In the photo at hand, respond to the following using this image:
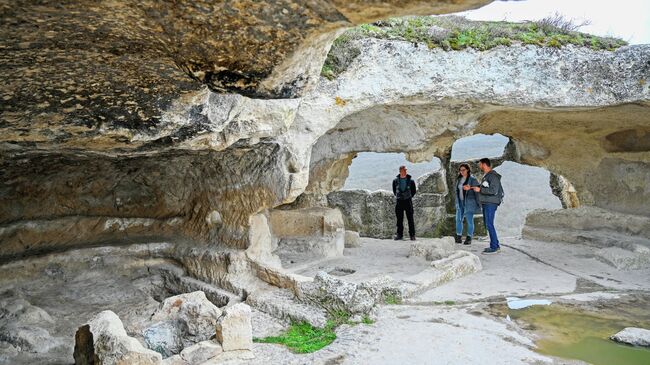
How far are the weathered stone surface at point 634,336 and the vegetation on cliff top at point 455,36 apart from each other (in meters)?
3.72

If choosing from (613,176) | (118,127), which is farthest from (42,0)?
(613,176)

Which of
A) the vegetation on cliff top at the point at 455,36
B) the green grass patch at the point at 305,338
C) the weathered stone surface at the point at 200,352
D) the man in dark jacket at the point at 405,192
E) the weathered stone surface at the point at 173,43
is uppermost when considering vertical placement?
the vegetation on cliff top at the point at 455,36

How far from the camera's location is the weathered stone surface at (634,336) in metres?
4.41

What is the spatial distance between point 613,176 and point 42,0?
923 centimetres

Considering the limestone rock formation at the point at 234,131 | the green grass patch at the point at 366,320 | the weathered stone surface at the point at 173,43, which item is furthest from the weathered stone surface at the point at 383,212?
→ the weathered stone surface at the point at 173,43

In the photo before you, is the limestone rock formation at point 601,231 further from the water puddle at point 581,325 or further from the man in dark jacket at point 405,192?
the man in dark jacket at point 405,192

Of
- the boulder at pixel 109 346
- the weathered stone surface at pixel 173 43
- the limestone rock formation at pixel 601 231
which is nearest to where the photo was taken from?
the weathered stone surface at pixel 173 43

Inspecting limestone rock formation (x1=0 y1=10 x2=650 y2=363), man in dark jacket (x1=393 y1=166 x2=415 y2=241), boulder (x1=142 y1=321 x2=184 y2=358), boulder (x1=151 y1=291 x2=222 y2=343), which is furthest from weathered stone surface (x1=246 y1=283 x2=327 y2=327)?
man in dark jacket (x1=393 y1=166 x2=415 y2=241)

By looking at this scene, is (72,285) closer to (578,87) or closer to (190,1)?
(190,1)

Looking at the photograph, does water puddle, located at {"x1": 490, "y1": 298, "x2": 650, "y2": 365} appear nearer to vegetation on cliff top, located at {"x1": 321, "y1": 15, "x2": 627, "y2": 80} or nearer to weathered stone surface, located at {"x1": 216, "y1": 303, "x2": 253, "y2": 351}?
weathered stone surface, located at {"x1": 216, "y1": 303, "x2": 253, "y2": 351}

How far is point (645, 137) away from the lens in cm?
836

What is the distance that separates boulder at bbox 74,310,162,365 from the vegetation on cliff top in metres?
3.75

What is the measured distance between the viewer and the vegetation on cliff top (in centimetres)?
667

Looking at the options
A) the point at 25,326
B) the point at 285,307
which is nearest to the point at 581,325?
the point at 285,307
